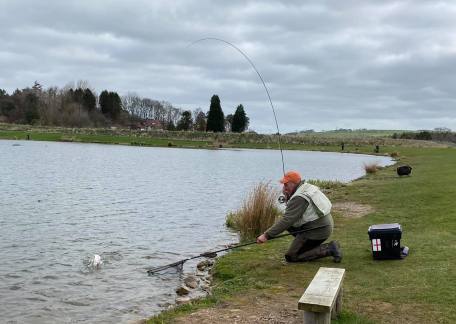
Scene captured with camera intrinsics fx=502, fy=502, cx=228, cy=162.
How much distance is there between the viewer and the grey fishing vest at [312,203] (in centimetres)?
871

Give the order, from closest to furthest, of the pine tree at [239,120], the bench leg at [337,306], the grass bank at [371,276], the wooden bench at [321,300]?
the wooden bench at [321,300], the bench leg at [337,306], the grass bank at [371,276], the pine tree at [239,120]

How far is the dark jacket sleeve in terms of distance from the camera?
8.68 metres

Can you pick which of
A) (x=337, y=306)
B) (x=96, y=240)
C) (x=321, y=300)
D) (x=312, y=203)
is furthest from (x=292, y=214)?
(x=96, y=240)

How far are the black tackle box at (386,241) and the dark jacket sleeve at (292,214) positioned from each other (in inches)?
54.0

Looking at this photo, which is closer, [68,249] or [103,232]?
[68,249]

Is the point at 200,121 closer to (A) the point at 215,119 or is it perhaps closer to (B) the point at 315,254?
→ (A) the point at 215,119

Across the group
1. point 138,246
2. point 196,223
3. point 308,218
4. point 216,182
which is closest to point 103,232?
point 138,246

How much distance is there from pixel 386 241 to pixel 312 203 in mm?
1517

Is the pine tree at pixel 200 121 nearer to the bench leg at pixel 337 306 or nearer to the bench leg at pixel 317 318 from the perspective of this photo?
the bench leg at pixel 337 306

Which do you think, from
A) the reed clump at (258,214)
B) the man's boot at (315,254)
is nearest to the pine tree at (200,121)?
the reed clump at (258,214)

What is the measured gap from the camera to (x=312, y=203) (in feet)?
28.9

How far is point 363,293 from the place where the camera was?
24.0 ft

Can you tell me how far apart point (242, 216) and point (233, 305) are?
20.6 feet

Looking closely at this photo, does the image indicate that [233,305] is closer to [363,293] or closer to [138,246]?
[363,293]
